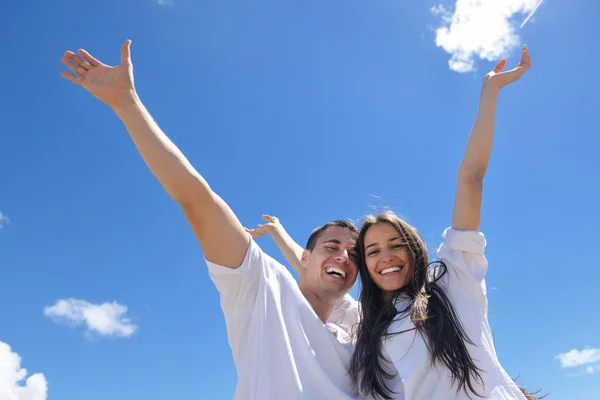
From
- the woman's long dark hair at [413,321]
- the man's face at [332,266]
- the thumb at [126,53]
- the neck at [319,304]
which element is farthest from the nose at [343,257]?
the thumb at [126,53]

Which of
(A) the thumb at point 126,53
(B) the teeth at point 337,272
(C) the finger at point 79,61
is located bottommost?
(B) the teeth at point 337,272

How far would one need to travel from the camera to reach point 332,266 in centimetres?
641

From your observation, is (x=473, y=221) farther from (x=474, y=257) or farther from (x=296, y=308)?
(x=296, y=308)

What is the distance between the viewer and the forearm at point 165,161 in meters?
4.30

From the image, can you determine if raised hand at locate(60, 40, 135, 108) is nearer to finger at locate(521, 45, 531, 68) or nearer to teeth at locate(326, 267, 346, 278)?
teeth at locate(326, 267, 346, 278)

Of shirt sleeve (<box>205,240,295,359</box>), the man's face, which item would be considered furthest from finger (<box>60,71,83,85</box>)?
the man's face

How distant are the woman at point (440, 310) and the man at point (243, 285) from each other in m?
0.54

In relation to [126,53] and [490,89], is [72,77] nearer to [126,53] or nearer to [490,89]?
[126,53]

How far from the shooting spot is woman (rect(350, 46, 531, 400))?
492 centimetres

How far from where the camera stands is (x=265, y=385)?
452 cm

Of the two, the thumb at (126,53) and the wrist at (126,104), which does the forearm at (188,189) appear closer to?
the wrist at (126,104)

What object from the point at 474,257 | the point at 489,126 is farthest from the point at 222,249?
the point at 489,126

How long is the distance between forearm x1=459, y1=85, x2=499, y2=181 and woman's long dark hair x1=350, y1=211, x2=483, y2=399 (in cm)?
106

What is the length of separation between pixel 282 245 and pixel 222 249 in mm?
4661
